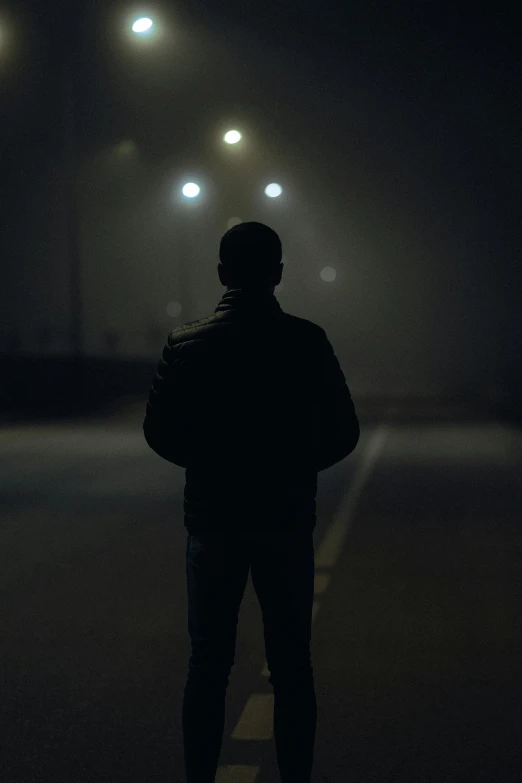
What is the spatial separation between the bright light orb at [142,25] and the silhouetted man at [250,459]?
1852 cm

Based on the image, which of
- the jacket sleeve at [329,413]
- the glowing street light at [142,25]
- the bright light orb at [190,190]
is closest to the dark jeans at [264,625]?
the jacket sleeve at [329,413]

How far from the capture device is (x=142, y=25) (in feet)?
70.0

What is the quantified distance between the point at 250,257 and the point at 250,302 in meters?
0.14

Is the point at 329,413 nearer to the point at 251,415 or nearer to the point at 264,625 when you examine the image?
the point at 251,415

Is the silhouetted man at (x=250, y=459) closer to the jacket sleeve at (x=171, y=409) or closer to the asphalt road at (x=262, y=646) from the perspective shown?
the jacket sleeve at (x=171, y=409)

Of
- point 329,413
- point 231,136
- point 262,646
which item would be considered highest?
point 231,136

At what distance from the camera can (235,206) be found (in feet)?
132

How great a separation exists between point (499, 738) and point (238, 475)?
6.46 feet

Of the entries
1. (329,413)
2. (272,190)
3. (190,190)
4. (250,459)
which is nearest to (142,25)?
(190,190)

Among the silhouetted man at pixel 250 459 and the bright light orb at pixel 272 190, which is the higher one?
the bright light orb at pixel 272 190

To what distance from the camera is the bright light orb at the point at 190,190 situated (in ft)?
103

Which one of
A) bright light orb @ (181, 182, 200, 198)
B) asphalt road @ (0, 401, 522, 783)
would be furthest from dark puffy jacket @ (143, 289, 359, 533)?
bright light orb @ (181, 182, 200, 198)

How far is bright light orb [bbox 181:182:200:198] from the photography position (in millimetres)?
31425

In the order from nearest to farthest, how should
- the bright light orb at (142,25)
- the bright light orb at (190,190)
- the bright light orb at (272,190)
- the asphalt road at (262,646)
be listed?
the asphalt road at (262,646) < the bright light orb at (142,25) < the bright light orb at (272,190) < the bright light orb at (190,190)
